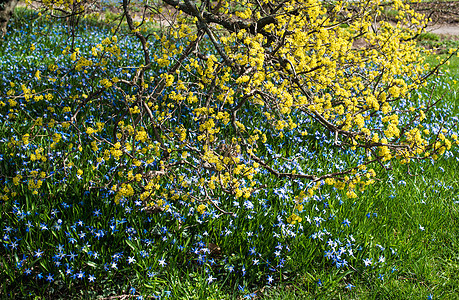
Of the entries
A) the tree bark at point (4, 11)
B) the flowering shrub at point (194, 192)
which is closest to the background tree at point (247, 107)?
the flowering shrub at point (194, 192)

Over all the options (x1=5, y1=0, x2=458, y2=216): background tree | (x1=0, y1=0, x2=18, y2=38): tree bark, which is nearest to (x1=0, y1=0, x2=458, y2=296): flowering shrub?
(x1=5, y1=0, x2=458, y2=216): background tree

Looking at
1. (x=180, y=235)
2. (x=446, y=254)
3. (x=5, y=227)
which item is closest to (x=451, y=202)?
(x=446, y=254)

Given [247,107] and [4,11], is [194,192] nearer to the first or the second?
[247,107]

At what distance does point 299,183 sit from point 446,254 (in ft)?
4.12

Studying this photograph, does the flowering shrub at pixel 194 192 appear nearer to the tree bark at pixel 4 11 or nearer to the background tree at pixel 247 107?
the background tree at pixel 247 107

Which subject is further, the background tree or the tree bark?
the tree bark

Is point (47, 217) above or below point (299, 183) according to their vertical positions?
below

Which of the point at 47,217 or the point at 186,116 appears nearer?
the point at 47,217

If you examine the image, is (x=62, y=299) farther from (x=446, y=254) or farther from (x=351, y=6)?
(x=351, y=6)

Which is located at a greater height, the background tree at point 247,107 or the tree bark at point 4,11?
the tree bark at point 4,11

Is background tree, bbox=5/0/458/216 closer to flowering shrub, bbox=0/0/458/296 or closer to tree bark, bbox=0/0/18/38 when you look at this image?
flowering shrub, bbox=0/0/458/296

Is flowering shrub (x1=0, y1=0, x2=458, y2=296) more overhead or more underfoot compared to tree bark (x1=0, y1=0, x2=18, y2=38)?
more underfoot

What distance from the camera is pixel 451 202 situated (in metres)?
3.52

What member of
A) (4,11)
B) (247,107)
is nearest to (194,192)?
(247,107)
